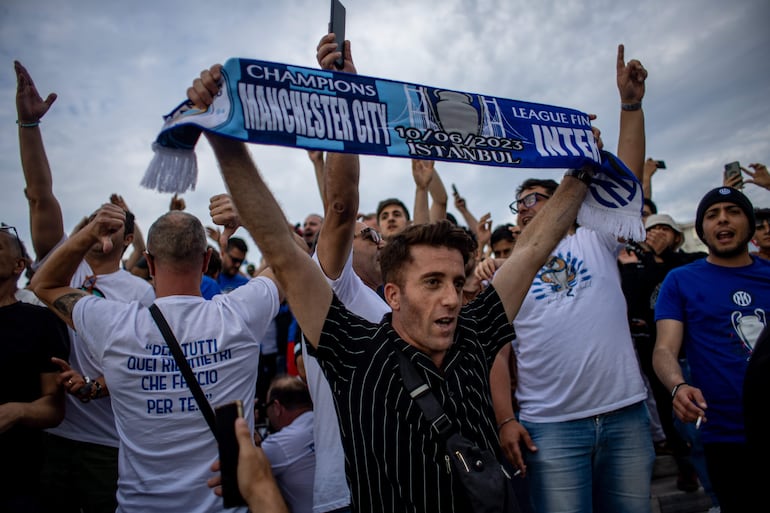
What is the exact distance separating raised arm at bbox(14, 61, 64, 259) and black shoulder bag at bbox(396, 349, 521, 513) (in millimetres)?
2719

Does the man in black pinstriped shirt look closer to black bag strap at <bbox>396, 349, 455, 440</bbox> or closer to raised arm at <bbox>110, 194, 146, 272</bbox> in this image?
black bag strap at <bbox>396, 349, 455, 440</bbox>

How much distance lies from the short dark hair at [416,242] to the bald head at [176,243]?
106cm

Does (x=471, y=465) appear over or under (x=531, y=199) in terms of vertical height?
under

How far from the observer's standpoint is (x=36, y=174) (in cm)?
303

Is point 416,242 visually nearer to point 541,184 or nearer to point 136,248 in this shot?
point 541,184

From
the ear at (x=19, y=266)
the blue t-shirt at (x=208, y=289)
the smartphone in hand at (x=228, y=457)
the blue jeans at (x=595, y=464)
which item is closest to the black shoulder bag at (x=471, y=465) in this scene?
the smartphone in hand at (x=228, y=457)

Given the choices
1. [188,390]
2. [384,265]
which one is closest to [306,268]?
[384,265]

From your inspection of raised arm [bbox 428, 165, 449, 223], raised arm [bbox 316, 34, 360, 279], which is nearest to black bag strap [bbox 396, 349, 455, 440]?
raised arm [bbox 316, 34, 360, 279]

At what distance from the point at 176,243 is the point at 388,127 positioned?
1253mm

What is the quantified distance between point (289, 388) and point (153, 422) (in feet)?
3.06

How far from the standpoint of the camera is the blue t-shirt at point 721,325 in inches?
111

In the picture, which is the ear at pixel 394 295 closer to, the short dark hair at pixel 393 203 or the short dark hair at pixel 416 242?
the short dark hair at pixel 416 242

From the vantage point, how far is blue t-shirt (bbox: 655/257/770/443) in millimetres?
2812

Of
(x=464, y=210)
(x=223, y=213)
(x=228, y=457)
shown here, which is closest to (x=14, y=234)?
(x=223, y=213)
